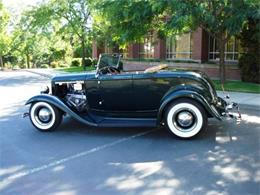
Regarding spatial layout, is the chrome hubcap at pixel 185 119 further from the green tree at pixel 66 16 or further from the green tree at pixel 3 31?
the green tree at pixel 3 31

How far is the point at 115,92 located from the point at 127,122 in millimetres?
634

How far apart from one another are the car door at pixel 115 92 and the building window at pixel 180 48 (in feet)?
51.7

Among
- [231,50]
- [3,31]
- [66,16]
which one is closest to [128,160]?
[231,50]

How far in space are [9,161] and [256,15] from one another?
370 inches

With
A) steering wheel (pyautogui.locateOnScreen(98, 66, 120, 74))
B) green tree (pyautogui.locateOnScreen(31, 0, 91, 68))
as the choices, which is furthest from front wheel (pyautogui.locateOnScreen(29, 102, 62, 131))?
green tree (pyautogui.locateOnScreen(31, 0, 91, 68))

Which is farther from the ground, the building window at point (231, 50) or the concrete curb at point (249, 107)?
the building window at point (231, 50)

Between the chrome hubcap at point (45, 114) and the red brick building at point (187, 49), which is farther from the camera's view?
the red brick building at point (187, 49)

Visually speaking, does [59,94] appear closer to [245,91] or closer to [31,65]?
[245,91]

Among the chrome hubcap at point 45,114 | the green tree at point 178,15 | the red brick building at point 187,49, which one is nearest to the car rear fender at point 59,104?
the chrome hubcap at point 45,114

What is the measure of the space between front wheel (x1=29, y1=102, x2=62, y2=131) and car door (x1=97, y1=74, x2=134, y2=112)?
2.92 feet

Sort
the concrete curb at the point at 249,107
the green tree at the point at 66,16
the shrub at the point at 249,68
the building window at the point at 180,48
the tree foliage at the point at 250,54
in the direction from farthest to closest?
the green tree at the point at 66,16
the building window at the point at 180,48
the shrub at the point at 249,68
the tree foliage at the point at 250,54
the concrete curb at the point at 249,107

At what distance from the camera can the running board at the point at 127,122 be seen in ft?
23.3

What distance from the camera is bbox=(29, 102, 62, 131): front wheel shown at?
751cm

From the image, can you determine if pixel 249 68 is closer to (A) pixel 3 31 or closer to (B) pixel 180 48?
(B) pixel 180 48
